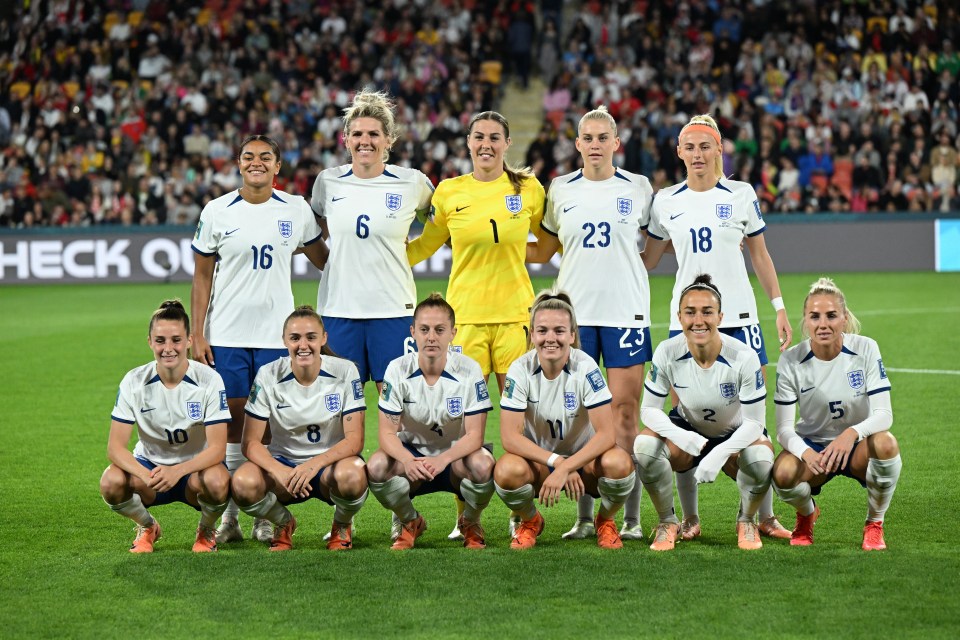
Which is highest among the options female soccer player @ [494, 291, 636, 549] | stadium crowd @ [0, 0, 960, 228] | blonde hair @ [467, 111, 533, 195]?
stadium crowd @ [0, 0, 960, 228]

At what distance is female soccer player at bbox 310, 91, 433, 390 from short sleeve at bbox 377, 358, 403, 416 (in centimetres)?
36

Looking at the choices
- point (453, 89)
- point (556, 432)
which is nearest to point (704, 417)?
point (556, 432)

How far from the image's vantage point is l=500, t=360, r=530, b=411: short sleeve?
5566 millimetres

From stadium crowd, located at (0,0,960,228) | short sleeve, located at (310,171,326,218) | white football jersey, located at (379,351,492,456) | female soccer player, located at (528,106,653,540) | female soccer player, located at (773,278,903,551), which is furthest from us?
stadium crowd, located at (0,0,960,228)

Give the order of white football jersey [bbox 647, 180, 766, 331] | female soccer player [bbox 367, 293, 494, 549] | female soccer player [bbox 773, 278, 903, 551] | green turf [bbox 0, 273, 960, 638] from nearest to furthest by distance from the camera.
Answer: green turf [bbox 0, 273, 960, 638]
female soccer player [bbox 773, 278, 903, 551]
female soccer player [bbox 367, 293, 494, 549]
white football jersey [bbox 647, 180, 766, 331]

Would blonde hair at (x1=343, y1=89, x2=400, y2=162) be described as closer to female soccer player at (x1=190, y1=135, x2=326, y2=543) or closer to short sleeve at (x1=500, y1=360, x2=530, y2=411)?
female soccer player at (x1=190, y1=135, x2=326, y2=543)

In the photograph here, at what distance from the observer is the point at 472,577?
5.09m

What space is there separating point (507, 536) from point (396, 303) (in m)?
1.26

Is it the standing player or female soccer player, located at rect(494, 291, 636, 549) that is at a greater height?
the standing player

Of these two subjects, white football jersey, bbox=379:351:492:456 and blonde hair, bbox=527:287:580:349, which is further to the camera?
white football jersey, bbox=379:351:492:456

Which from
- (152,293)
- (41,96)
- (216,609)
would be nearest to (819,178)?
(152,293)

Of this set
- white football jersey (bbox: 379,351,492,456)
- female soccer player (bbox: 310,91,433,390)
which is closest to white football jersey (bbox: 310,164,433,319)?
female soccer player (bbox: 310,91,433,390)

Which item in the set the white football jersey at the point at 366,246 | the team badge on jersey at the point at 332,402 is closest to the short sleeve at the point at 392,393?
the team badge on jersey at the point at 332,402

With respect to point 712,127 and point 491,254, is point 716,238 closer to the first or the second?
point 712,127
